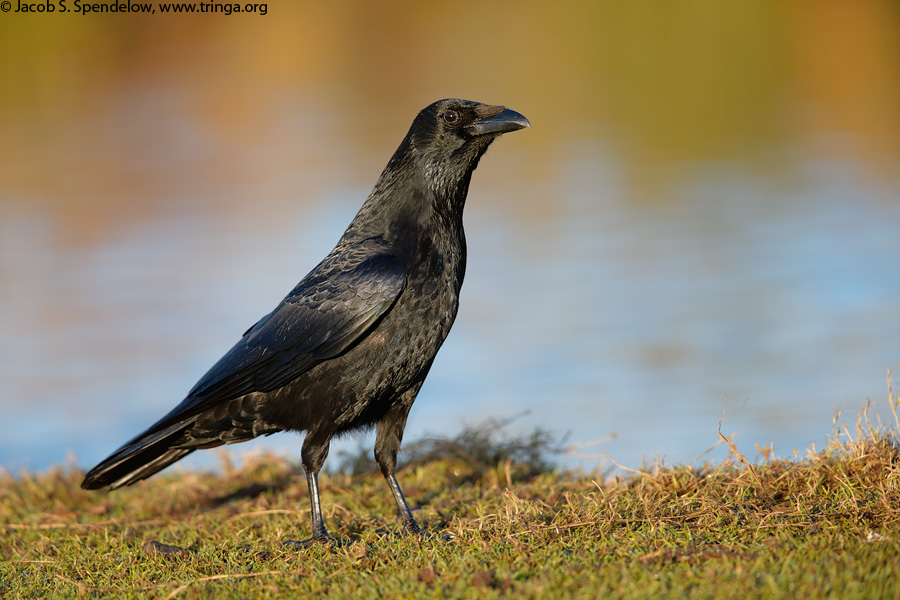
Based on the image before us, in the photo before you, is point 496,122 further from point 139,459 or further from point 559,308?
point 559,308

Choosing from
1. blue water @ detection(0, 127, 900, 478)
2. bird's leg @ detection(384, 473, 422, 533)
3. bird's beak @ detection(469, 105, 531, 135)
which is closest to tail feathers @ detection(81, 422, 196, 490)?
bird's leg @ detection(384, 473, 422, 533)

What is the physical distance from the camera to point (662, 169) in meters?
15.4

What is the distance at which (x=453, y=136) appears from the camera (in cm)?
486

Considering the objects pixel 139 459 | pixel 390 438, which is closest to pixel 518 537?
pixel 390 438


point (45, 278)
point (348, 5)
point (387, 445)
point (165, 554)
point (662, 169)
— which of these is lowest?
point (165, 554)

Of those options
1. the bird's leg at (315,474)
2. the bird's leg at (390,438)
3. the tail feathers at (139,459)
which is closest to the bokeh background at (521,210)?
the bird's leg at (390,438)

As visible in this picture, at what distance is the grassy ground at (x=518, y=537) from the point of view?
3.16 m

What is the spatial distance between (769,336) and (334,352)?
6.05 metres

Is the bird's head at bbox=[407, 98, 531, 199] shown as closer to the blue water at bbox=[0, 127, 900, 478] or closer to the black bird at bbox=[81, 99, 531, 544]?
the black bird at bbox=[81, 99, 531, 544]

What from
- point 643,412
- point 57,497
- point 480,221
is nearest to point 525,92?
point 480,221

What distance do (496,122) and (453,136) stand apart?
225 millimetres

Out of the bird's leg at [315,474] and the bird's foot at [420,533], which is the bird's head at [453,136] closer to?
the bird's leg at [315,474]

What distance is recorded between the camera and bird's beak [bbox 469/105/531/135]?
4766 mm

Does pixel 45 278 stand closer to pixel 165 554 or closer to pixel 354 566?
pixel 165 554
